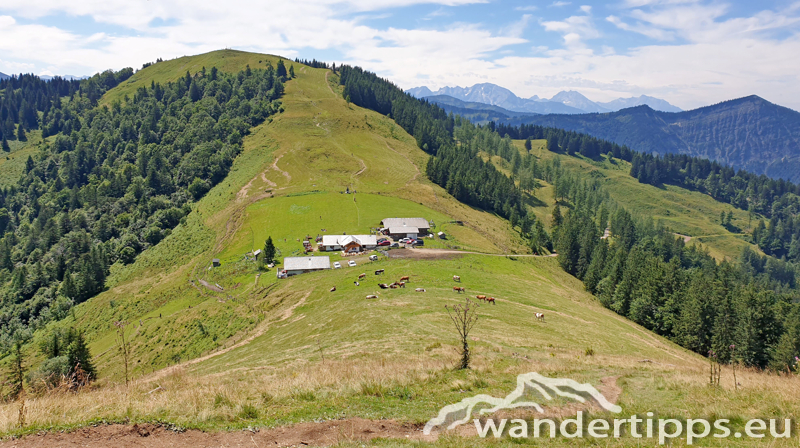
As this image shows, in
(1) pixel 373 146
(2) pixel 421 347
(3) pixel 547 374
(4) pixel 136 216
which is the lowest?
(4) pixel 136 216

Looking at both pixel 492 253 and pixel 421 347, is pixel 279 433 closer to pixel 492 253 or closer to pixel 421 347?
pixel 421 347

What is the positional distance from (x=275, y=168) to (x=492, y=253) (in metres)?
88.5

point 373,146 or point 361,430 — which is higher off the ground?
point 373,146

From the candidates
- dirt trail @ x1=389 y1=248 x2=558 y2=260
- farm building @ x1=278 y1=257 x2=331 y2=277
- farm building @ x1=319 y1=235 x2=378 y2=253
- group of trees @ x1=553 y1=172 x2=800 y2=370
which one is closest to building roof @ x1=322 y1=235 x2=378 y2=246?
farm building @ x1=319 y1=235 x2=378 y2=253

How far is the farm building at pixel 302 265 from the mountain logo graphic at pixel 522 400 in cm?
6112

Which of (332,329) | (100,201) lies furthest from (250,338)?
(100,201)

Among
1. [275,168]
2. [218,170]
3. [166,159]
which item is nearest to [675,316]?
[275,168]

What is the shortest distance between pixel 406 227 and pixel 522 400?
82.3 meters

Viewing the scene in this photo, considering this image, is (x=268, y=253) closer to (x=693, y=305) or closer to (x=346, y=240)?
(x=346, y=240)

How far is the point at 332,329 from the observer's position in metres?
42.5

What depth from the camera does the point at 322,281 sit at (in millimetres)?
66125

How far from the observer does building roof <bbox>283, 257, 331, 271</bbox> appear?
7575 centimetres

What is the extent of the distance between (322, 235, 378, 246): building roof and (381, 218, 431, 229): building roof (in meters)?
8.99

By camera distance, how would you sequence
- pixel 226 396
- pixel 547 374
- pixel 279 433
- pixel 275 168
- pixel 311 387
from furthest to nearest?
pixel 275 168 → pixel 547 374 → pixel 311 387 → pixel 226 396 → pixel 279 433
